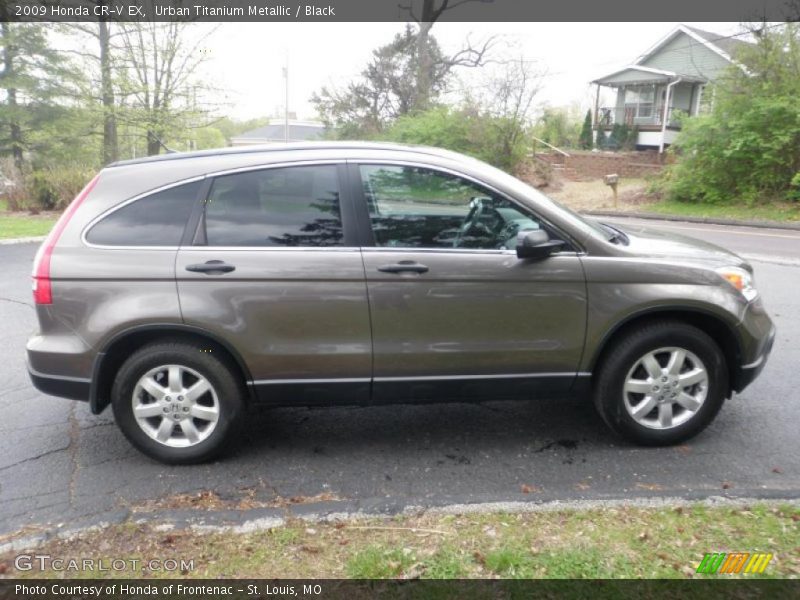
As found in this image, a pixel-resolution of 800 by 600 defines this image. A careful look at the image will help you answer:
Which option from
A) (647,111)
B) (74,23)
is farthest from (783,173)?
(74,23)

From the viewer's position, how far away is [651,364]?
3.54 meters

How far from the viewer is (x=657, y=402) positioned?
359cm

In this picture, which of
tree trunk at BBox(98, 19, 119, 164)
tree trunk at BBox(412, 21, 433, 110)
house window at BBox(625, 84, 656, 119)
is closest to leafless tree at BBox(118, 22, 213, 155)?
tree trunk at BBox(98, 19, 119, 164)

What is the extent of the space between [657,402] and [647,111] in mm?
32875

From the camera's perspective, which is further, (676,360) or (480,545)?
(676,360)

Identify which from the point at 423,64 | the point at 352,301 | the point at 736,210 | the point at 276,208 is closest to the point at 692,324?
the point at 352,301

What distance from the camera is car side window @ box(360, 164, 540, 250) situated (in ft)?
11.5

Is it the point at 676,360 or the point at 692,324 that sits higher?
the point at 692,324

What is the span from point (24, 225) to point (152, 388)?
13666 mm

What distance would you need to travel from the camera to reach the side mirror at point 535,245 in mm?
3352

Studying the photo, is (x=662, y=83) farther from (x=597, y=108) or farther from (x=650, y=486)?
(x=650, y=486)

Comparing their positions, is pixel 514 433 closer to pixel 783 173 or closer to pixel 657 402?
pixel 657 402

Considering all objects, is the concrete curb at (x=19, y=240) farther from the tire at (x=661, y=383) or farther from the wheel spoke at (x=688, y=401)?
the wheel spoke at (x=688, y=401)

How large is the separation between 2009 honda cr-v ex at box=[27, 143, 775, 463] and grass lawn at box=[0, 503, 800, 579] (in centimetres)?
79
